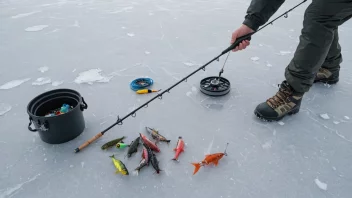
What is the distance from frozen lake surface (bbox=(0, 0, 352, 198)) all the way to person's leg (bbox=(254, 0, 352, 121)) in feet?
0.41

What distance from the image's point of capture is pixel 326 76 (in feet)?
7.88

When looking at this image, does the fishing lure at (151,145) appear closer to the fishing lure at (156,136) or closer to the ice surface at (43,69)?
the fishing lure at (156,136)

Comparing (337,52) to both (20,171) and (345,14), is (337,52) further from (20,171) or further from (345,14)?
(20,171)

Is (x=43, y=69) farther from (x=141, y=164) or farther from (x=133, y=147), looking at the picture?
(x=141, y=164)

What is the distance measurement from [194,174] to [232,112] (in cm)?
78

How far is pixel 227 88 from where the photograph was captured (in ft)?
7.69

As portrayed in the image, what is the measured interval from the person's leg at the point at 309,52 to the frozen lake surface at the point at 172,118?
12 centimetres

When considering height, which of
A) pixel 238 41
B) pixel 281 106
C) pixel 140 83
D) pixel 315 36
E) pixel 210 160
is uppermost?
pixel 315 36

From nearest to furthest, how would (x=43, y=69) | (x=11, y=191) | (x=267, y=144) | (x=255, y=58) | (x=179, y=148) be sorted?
(x=11, y=191), (x=179, y=148), (x=267, y=144), (x=43, y=69), (x=255, y=58)

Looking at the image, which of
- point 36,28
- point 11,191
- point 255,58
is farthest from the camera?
point 36,28

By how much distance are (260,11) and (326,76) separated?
106 centimetres

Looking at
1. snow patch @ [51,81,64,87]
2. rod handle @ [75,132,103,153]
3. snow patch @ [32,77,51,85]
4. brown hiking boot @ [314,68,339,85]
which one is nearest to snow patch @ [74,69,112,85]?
snow patch @ [51,81,64,87]

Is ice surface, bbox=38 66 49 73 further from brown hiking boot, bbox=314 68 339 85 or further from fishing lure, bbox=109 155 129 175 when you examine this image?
brown hiking boot, bbox=314 68 339 85

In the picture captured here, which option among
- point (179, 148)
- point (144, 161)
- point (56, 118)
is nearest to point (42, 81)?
point (56, 118)
